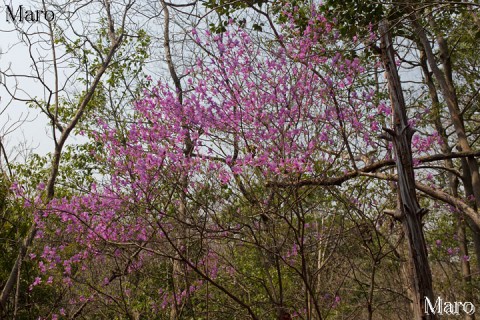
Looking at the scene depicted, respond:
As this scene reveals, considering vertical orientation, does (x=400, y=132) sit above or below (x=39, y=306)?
above

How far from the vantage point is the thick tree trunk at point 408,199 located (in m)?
2.86

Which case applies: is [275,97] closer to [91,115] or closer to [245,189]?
[245,189]

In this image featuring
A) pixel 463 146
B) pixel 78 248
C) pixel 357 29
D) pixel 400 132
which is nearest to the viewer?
pixel 400 132

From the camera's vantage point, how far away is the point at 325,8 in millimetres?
3977

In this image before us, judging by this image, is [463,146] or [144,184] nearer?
[144,184]

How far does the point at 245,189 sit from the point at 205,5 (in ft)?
6.15

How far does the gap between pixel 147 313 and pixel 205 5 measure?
390 centimetres

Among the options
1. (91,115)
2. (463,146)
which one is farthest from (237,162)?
(91,115)

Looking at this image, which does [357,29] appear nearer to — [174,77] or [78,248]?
[78,248]

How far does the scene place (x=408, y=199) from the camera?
122 inches

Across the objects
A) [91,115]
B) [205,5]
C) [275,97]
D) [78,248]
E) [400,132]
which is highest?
[91,115]

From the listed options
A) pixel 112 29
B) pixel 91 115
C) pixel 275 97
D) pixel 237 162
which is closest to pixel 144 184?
pixel 237 162

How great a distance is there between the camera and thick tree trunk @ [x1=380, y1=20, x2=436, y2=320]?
2859mm

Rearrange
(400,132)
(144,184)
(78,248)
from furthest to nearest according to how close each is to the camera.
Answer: (78,248), (144,184), (400,132)
